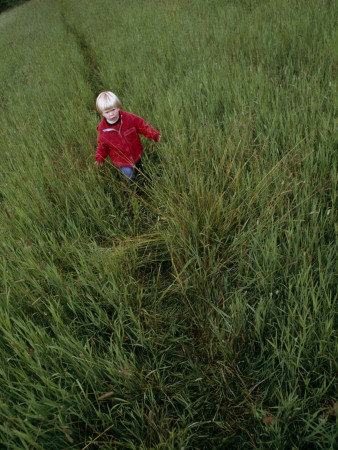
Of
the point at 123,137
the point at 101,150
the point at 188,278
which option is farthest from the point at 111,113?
the point at 188,278

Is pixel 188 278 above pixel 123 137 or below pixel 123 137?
below

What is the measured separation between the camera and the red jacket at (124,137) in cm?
211

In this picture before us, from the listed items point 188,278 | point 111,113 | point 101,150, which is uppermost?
point 111,113

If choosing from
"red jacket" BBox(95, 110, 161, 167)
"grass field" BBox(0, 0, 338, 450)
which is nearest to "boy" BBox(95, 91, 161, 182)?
"red jacket" BBox(95, 110, 161, 167)

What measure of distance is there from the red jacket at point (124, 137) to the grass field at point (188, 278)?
5.4 inches

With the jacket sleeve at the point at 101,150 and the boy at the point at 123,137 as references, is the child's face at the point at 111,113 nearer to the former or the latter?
the boy at the point at 123,137

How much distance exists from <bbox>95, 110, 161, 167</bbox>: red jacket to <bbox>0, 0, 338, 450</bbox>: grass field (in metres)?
0.14

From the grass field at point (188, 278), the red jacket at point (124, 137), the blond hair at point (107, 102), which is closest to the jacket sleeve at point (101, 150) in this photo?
the red jacket at point (124, 137)

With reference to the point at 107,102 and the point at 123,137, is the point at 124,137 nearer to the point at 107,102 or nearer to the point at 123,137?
the point at 123,137

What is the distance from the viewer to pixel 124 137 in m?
2.13

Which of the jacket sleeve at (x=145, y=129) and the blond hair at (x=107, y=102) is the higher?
the blond hair at (x=107, y=102)

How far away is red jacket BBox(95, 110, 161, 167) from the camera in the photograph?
2.11m

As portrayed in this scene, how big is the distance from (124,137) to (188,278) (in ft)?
4.63

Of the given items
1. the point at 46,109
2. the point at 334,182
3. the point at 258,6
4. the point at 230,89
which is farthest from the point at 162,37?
the point at 334,182
